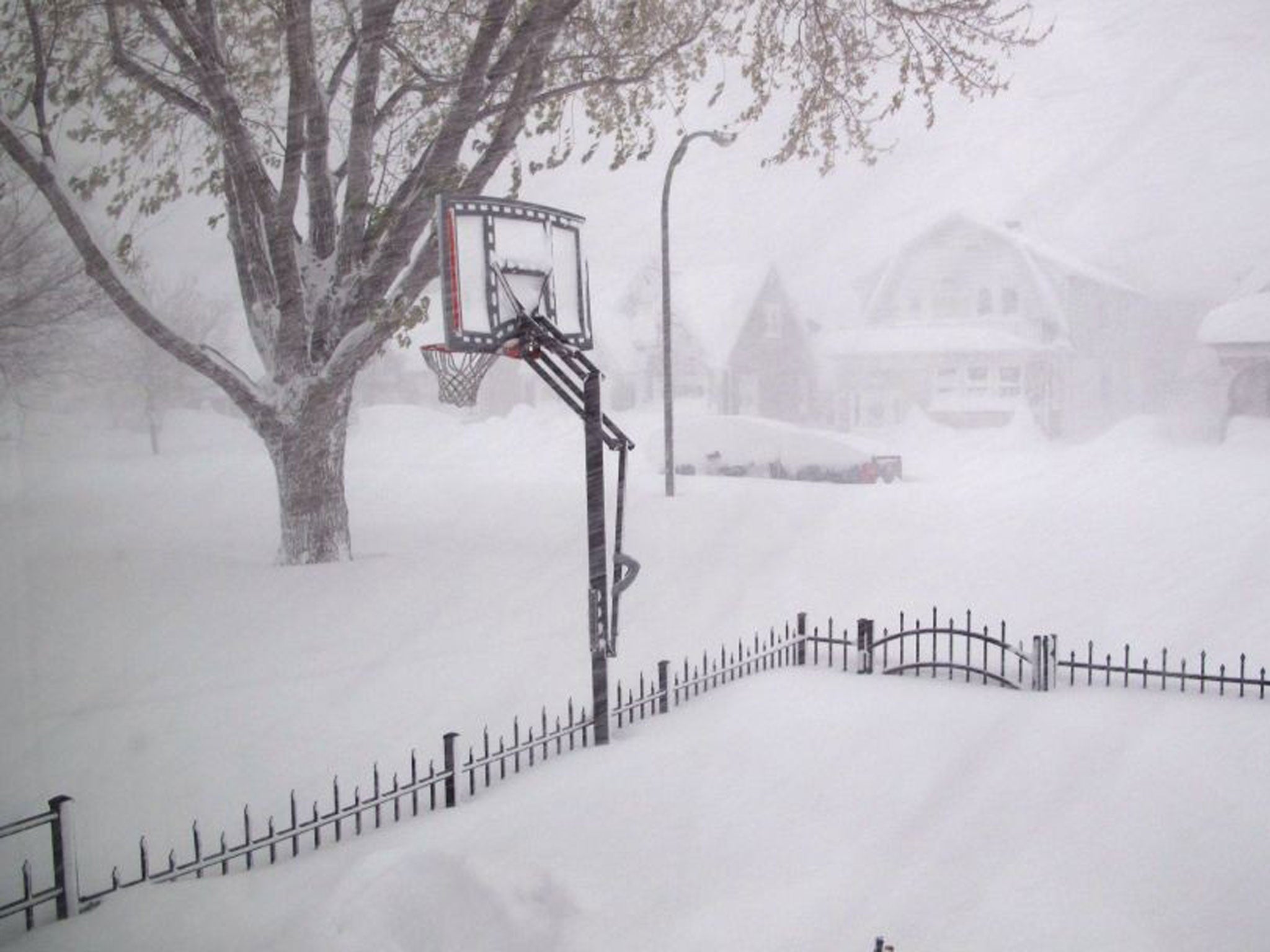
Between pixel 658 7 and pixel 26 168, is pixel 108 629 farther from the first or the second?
pixel 658 7

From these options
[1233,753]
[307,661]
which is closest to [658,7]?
[307,661]

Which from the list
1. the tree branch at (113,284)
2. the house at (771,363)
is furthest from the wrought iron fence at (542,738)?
the house at (771,363)

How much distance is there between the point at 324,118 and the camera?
7.12 metres

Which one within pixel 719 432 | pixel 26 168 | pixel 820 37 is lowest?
pixel 719 432

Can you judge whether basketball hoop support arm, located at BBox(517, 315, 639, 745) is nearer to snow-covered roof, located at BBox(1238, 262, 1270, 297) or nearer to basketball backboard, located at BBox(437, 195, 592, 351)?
basketball backboard, located at BBox(437, 195, 592, 351)

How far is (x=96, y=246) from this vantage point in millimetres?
6488

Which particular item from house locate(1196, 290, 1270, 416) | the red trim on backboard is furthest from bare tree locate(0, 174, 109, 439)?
house locate(1196, 290, 1270, 416)

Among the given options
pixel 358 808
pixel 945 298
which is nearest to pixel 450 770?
pixel 358 808

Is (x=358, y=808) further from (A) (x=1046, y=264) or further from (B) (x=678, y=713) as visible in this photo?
(A) (x=1046, y=264)

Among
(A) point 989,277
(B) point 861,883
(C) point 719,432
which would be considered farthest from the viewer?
(C) point 719,432

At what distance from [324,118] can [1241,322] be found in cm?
849

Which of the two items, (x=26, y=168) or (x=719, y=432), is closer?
(x=26, y=168)

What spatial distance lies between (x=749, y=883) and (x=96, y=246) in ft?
20.6

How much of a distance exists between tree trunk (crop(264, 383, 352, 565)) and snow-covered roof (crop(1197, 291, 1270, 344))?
27.0 ft
